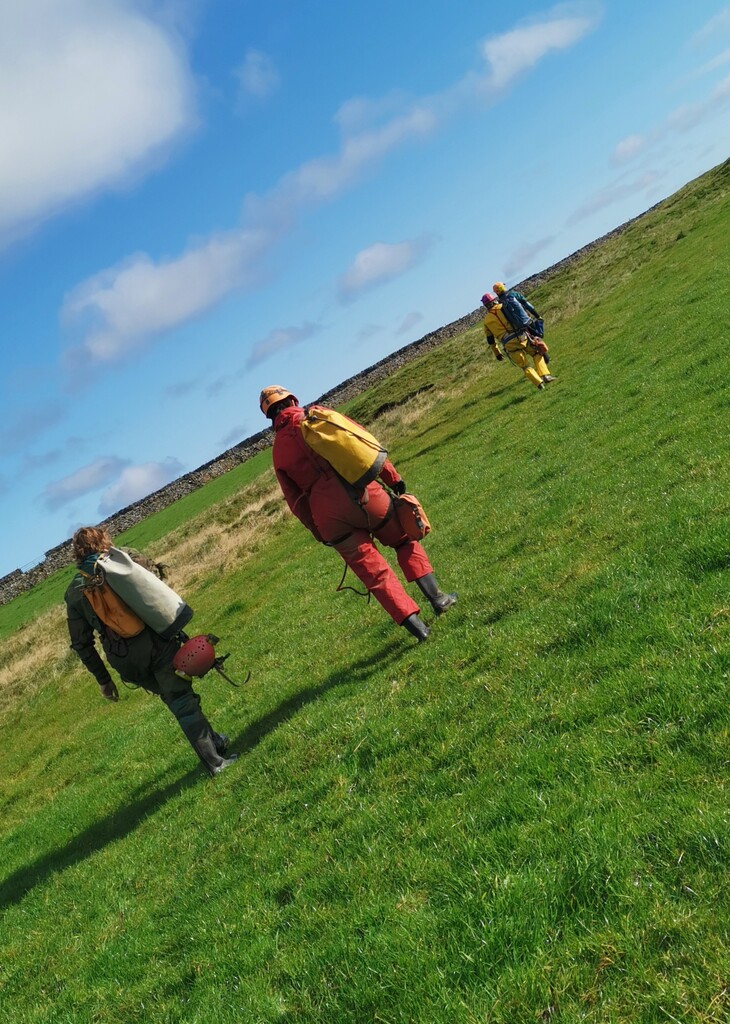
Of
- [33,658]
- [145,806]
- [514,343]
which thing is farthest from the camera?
[33,658]

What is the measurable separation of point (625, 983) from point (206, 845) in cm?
529

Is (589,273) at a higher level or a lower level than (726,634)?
higher

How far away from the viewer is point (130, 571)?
9.21 m

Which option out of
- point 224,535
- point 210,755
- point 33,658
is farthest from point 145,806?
point 224,535

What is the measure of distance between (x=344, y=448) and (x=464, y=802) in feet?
15.1

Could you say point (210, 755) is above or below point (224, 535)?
below

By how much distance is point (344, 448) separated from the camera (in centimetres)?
884

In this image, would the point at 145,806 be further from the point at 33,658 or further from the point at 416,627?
the point at 33,658

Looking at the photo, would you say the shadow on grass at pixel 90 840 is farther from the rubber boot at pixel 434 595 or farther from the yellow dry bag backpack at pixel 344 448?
the yellow dry bag backpack at pixel 344 448

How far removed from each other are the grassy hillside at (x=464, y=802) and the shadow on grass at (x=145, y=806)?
0.07m

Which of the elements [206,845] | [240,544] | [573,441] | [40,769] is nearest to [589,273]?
[240,544]

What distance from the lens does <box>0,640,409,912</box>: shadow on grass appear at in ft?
32.2

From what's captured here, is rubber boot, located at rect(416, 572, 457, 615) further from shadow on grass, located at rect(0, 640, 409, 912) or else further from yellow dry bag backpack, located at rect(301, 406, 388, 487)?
yellow dry bag backpack, located at rect(301, 406, 388, 487)

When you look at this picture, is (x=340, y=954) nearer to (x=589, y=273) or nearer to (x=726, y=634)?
(x=726, y=634)
